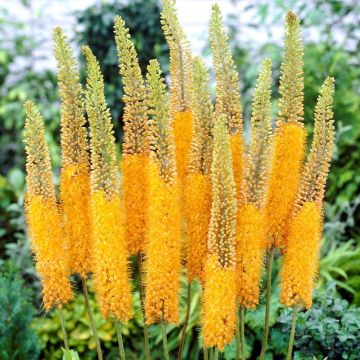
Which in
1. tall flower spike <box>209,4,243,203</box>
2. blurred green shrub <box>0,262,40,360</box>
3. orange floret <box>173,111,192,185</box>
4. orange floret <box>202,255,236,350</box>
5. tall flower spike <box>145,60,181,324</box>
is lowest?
blurred green shrub <box>0,262,40,360</box>

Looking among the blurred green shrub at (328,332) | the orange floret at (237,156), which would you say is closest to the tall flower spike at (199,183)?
the orange floret at (237,156)

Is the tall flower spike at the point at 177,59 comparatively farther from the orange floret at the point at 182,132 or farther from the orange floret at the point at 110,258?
the orange floret at the point at 110,258

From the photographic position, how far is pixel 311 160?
2336 mm

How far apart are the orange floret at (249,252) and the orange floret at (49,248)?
23.0 inches

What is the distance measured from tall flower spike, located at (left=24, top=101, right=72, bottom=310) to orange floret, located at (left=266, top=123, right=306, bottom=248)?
70 centimetres

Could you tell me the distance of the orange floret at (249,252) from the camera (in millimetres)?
2289

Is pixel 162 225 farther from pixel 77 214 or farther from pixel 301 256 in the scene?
pixel 301 256

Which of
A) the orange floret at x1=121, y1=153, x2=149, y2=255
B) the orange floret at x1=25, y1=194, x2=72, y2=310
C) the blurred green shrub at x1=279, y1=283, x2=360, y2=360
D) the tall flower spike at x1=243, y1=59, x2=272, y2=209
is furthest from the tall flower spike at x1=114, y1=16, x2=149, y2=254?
the blurred green shrub at x1=279, y1=283, x2=360, y2=360

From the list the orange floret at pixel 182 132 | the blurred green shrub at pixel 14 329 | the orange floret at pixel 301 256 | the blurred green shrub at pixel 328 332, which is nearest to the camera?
the orange floret at pixel 301 256

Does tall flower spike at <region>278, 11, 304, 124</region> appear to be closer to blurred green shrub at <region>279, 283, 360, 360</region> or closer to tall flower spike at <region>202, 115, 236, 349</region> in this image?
tall flower spike at <region>202, 115, 236, 349</region>

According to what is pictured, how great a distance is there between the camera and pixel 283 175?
234 cm

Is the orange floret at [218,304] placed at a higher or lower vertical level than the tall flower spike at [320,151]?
lower

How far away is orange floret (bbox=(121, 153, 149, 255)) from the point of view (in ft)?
7.81

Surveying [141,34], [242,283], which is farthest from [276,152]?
[141,34]
